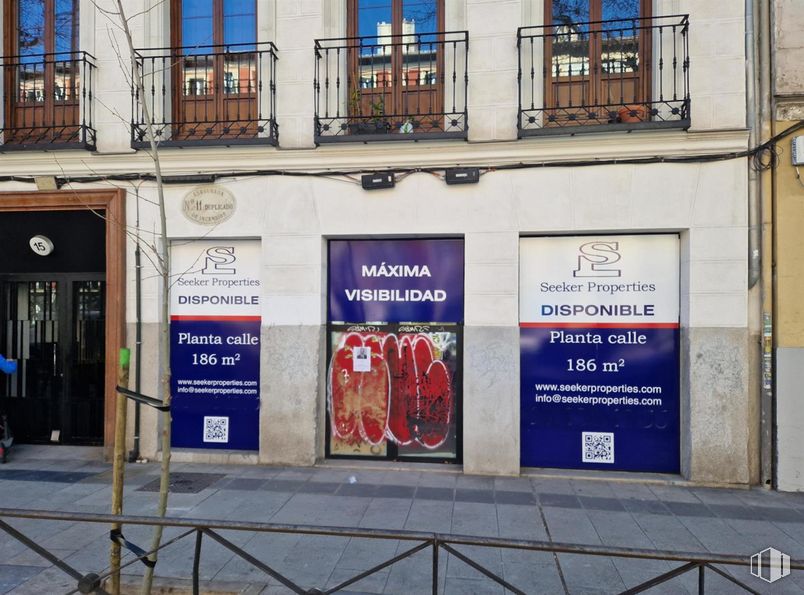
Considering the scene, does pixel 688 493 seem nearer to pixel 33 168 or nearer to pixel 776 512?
pixel 776 512

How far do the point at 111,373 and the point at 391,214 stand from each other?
4.67m

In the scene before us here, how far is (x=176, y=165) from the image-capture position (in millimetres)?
7969

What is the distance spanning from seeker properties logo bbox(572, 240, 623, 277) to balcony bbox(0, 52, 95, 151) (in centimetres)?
723

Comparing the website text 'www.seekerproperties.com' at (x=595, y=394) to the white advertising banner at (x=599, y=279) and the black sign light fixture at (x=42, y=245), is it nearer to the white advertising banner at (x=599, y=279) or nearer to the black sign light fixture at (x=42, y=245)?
the white advertising banner at (x=599, y=279)

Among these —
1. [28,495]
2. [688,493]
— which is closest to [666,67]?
[688,493]

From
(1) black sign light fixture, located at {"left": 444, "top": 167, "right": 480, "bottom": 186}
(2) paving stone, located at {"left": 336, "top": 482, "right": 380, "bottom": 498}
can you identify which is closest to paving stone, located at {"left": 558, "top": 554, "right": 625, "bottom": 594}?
(2) paving stone, located at {"left": 336, "top": 482, "right": 380, "bottom": 498}

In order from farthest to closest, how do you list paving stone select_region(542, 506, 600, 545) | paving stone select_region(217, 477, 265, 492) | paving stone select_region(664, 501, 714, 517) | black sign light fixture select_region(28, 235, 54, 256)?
black sign light fixture select_region(28, 235, 54, 256) → paving stone select_region(217, 477, 265, 492) → paving stone select_region(664, 501, 714, 517) → paving stone select_region(542, 506, 600, 545)

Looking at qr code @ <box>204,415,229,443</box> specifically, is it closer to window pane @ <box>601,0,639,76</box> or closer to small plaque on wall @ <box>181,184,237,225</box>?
small plaque on wall @ <box>181,184,237,225</box>

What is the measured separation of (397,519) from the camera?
5.81m

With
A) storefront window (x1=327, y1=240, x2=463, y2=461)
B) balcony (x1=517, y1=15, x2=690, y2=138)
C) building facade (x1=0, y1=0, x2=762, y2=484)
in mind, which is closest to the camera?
building facade (x1=0, y1=0, x2=762, y2=484)

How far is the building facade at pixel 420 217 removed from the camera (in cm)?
710

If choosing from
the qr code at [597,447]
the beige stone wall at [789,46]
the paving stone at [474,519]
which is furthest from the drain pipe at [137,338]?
the beige stone wall at [789,46]

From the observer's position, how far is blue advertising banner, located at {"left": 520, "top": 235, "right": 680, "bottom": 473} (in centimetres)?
737

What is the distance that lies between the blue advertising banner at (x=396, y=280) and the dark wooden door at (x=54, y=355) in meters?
3.96
